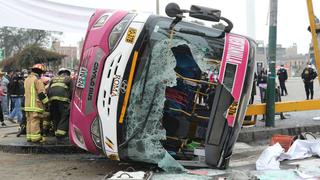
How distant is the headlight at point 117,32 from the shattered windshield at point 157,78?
0.97ft

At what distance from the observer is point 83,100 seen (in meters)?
6.03

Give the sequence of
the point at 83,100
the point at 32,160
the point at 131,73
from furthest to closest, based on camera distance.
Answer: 1. the point at 32,160
2. the point at 83,100
3. the point at 131,73

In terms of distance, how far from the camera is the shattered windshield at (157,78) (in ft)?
18.8

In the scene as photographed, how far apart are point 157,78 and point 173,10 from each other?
88 centimetres

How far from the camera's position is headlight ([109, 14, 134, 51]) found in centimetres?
573

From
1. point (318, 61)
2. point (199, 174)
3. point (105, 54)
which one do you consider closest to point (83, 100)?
point (105, 54)

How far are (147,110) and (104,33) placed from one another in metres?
1.13

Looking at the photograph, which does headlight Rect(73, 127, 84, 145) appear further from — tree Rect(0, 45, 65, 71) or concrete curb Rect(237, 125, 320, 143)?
tree Rect(0, 45, 65, 71)

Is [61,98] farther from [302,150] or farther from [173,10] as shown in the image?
[302,150]

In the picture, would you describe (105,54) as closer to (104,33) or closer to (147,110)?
(104,33)

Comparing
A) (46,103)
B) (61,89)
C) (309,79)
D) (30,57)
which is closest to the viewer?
(61,89)

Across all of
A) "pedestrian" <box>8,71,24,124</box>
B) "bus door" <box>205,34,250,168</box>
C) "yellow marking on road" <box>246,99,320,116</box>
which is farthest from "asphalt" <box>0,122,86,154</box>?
"pedestrian" <box>8,71,24,124</box>

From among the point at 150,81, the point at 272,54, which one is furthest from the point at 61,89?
the point at 272,54

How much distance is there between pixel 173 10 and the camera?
5.76 m
